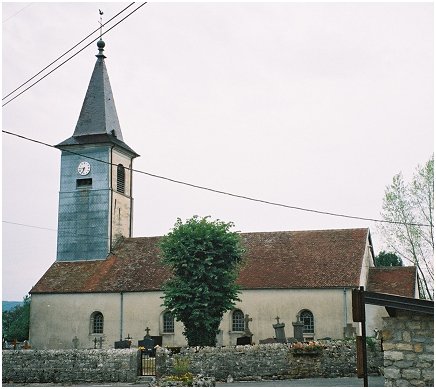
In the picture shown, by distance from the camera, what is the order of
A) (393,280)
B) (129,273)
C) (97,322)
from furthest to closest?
(129,273)
(97,322)
(393,280)

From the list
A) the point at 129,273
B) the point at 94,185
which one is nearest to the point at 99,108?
the point at 94,185

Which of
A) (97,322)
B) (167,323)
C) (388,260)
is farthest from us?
(388,260)

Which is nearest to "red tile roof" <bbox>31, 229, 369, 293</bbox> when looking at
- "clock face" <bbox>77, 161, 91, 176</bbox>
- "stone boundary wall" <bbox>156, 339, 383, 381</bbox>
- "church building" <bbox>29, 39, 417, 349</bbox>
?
"church building" <bbox>29, 39, 417, 349</bbox>

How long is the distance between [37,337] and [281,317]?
1622cm

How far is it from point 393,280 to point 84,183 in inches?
855

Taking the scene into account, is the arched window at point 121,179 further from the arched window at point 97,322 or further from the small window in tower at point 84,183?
the arched window at point 97,322

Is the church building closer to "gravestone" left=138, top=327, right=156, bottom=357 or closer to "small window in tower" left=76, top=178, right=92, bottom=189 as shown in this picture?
"small window in tower" left=76, top=178, right=92, bottom=189

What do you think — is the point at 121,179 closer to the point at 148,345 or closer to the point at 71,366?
the point at 148,345

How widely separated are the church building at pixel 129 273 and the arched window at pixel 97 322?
0.07 m

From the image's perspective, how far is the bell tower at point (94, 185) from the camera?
41906 mm

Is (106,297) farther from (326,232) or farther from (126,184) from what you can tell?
(326,232)

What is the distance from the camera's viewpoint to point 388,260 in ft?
163

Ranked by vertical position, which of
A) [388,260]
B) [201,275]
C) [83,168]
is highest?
[83,168]

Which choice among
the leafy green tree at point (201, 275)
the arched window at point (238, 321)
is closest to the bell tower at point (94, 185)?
the arched window at point (238, 321)
